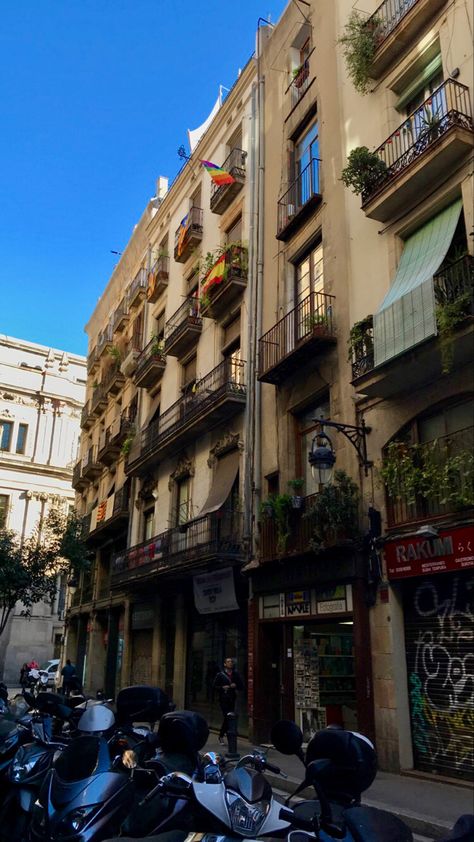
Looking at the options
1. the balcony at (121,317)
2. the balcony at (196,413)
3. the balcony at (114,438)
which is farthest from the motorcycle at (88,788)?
the balcony at (121,317)

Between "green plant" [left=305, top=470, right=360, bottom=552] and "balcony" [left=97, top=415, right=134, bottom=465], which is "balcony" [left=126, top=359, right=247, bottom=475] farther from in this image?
"green plant" [left=305, top=470, right=360, bottom=552]

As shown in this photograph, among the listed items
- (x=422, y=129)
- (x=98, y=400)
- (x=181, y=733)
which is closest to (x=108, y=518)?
(x=98, y=400)

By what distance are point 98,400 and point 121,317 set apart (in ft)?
15.0

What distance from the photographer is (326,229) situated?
48.9 feet

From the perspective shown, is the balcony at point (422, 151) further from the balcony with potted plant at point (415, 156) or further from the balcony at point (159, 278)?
the balcony at point (159, 278)

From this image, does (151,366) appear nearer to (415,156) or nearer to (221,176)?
(221,176)

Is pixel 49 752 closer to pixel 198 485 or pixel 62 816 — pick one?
pixel 62 816

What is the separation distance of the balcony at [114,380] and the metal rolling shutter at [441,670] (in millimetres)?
21943

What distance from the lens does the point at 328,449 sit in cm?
1169

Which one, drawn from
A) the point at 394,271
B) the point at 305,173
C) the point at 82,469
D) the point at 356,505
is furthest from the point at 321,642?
the point at 82,469

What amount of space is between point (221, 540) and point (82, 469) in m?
19.9

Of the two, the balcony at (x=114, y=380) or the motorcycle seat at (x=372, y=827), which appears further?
the balcony at (x=114, y=380)

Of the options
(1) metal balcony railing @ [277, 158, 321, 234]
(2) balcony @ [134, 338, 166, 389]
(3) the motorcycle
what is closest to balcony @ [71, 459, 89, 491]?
(2) balcony @ [134, 338, 166, 389]

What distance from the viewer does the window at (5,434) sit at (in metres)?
47.4
